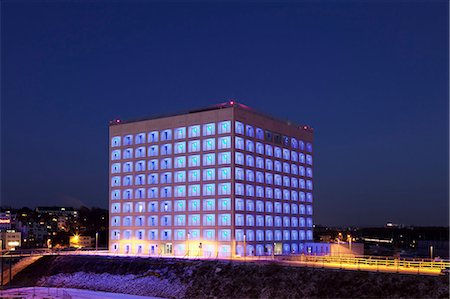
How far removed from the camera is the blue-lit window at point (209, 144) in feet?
337

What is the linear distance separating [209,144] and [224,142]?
3281 millimetres

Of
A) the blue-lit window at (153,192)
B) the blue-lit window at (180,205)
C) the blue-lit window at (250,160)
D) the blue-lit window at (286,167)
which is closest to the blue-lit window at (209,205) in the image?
the blue-lit window at (180,205)

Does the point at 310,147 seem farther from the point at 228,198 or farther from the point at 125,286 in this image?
the point at 125,286

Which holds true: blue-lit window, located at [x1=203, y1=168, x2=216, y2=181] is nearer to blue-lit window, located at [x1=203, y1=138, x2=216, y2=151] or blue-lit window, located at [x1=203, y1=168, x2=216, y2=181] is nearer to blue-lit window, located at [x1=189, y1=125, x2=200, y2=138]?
blue-lit window, located at [x1=203, y1=138, x2=216, y2=151]

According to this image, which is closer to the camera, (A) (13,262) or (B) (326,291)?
(B) (326,291)

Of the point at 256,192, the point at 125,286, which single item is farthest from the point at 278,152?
the point at 125,286

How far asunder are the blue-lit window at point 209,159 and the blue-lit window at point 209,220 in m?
9.57

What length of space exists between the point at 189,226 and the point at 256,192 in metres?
14.2

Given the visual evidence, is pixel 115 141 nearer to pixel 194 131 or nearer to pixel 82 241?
pixel 194 131

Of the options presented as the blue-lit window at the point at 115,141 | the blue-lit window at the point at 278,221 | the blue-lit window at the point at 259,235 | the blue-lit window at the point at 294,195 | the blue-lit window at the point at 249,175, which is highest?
the blue-lit window at the point at 115,141

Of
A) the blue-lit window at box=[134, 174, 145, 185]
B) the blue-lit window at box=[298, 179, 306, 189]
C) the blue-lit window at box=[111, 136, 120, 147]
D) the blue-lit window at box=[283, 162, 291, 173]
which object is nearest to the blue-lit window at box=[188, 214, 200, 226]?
the blue-lit window at box=[134, 174, 145, 185]

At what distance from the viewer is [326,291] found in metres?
60.9

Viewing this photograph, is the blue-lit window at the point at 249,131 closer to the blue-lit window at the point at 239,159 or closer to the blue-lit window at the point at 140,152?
the blue-lit window at the point at 239,159

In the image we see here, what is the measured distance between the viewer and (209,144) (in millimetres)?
103250
